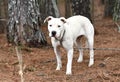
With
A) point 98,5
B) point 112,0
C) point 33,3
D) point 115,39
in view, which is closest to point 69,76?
point 33,3

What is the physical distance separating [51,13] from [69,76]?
1080cm

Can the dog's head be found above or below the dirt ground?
above

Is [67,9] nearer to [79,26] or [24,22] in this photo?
[24,22]

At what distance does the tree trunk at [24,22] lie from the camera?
35.1 ft

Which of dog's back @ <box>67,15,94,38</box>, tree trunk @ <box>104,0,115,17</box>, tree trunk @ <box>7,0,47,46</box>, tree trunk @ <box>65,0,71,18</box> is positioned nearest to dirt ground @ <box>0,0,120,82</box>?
tree trunk @ <box>7,0,47,46</box>

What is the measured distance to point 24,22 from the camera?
10.7m

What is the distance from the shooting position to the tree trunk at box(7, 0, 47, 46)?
10.7 metres

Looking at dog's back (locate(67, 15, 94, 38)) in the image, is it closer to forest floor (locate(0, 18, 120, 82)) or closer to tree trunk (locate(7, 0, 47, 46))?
forest floor (locate(0, 18, 120, 82))

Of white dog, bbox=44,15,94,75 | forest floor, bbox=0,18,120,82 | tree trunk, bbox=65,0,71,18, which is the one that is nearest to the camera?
forest floor, bbox=0,18,120,82

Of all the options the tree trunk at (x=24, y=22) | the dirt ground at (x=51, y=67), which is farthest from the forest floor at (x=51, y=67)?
the tree trunk at (x=24, y=22)

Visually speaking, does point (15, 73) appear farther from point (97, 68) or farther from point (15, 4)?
point (15, 4)

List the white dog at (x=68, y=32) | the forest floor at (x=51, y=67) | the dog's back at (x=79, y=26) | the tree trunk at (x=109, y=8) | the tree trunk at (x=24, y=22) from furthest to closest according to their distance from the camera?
the tree trunk at (x=109, y=8), the tree trunk at (x=24, y=22), the dog's back at (x=79, y=26), the white dog at (x=68, y=32), the forest floor at (x=51, y=67)

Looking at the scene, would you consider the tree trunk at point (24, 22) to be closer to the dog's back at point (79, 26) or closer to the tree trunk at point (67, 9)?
the dog's back at point (79, 26)

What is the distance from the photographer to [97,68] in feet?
28.0
